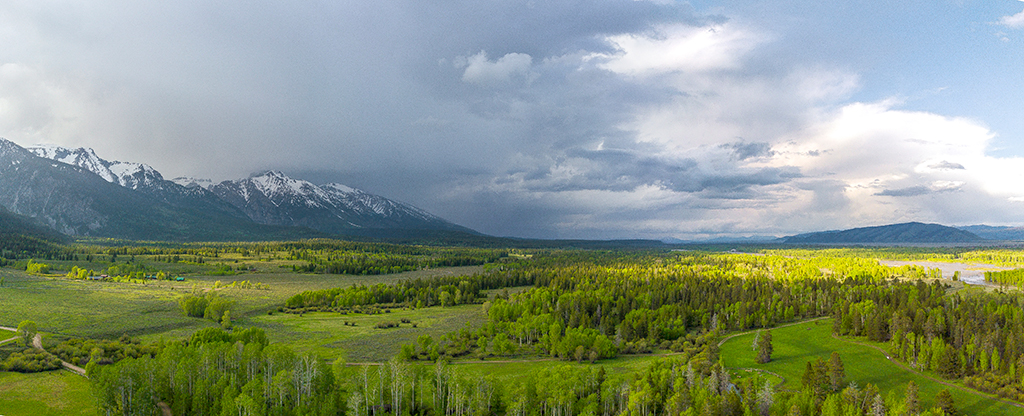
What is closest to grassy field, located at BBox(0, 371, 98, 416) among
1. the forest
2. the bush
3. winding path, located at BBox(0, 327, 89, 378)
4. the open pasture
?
winding path, located at BBox(0, 327, 89, 378)

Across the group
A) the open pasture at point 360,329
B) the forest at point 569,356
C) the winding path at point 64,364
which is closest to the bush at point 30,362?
the forest at point 569,356

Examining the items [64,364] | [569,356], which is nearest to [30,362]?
[64,364]

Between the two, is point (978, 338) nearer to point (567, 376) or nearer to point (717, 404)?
point (717, 404)

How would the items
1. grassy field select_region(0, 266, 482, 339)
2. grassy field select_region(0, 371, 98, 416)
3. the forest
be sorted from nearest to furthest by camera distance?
grassy field select_region(0, 371, 98, 416) < the forest < grassy field select_region(0, 266, 482, 339)

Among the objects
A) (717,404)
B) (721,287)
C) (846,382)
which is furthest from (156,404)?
(721,287)

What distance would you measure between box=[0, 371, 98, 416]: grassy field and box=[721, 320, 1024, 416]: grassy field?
96888 millimetres

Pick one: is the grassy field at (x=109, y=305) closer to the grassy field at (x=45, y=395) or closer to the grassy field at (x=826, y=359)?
the grassy field at (x=45, y=395)

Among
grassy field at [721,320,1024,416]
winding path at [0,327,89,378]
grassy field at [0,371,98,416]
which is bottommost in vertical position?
grassy field at [721,320,1024,416]

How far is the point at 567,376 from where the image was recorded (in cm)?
6925

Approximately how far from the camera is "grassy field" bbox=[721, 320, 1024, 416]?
242 feet

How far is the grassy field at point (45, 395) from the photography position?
6109 centimetres

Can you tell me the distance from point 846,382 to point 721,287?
284 feet

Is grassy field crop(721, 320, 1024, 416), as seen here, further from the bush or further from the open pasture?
the bush

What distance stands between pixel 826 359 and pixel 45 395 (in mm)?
127453
